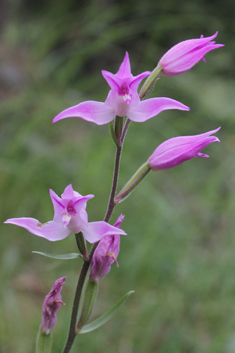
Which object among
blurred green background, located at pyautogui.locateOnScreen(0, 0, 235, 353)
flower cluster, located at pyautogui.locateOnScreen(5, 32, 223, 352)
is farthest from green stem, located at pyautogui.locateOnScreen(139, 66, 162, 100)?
blurred green background, located at pyautogui.locateOnScreen(0, 0, 235, 353)

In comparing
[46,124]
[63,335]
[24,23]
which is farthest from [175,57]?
[24,23]

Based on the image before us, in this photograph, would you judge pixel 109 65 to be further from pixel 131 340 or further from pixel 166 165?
pixel 166 165

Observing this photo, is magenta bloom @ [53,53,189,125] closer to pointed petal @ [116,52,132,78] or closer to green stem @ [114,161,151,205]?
pointed petal @ [116,52,132,78]

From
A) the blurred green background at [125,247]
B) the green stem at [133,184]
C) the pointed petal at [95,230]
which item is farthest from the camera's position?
the blurred green background at [125,247]

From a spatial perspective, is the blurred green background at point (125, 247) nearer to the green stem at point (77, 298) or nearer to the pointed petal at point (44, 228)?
the green stem at point (77, 298)

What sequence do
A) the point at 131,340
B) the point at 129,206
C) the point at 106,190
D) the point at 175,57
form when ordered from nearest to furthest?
1. the point at 175,57
2. the point at 131,340
3. the point at 106,190
4. the point at 129,206

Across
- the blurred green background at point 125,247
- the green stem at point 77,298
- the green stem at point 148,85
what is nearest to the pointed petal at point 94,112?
the green stem at point 148,85
